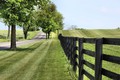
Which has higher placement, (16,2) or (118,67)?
(16,2)

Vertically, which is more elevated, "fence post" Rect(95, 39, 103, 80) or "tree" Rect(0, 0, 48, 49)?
"tree" Rect(0, 0, 48, 49)

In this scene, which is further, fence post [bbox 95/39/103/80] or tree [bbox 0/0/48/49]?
tree [bbox 0/0/48/49]

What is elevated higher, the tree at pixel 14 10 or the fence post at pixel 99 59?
the tree at pixel 14 10

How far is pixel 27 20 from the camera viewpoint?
129 ft

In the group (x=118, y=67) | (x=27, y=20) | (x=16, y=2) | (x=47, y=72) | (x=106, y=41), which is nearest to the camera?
(x=106, y=41)

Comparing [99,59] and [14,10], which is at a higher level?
[14,10]

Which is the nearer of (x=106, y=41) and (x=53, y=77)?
(x=106, y=41)

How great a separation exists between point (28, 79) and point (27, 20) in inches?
1026

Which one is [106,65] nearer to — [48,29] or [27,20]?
[27,20]

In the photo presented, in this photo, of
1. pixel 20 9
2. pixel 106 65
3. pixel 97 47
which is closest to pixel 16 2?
pixel 20 9

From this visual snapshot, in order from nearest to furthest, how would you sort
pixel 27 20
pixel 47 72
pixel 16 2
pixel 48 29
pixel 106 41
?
pixel 106 41 → pixel 47 72 → pixel 16 2 → pixel 27 20 → pixel 48 29

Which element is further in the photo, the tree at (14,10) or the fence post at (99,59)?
the tree at (14,10)

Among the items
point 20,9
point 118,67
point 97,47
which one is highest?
point 20,9

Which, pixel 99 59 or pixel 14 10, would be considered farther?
pixel 14 10
